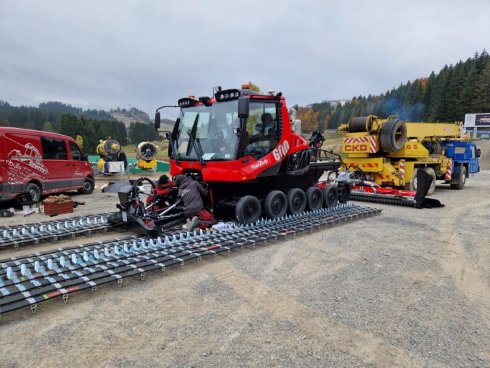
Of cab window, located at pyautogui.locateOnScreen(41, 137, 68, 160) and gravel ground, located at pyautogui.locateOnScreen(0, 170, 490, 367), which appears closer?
gravel ground, located at pyautogui.locateOnScreen(0, 170, 490, 367)

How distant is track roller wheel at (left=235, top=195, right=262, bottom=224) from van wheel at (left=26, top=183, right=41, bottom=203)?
6.97m

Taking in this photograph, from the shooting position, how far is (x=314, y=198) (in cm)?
811

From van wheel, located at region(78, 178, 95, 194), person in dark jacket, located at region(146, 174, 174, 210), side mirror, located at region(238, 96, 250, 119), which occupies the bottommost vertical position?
van wheel, located at region(78, 178, 95, 194)

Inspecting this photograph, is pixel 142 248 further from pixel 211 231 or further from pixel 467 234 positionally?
pixel 467 234

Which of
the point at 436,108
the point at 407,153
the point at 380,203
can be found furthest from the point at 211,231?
the point at 436,108

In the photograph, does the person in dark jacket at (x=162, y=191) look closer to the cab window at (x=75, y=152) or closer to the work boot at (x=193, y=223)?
the work boot at (x=193, y=223)

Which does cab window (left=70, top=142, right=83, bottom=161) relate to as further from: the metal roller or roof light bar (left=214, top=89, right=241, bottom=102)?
the metal roller

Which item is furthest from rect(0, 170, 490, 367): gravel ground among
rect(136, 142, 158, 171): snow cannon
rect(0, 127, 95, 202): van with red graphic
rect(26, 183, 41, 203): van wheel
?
rect(136, 142, 158, 171): snow cannon

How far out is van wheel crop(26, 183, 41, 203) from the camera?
32.2 feet

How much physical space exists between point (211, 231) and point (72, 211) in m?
4.89

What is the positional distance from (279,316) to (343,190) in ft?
21.5

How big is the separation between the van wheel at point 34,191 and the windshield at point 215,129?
557 cm

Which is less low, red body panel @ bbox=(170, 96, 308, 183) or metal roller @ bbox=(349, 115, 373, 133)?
metal roller @ bbox=(349, 115, 373, 133)

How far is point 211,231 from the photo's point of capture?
5.94 meters
